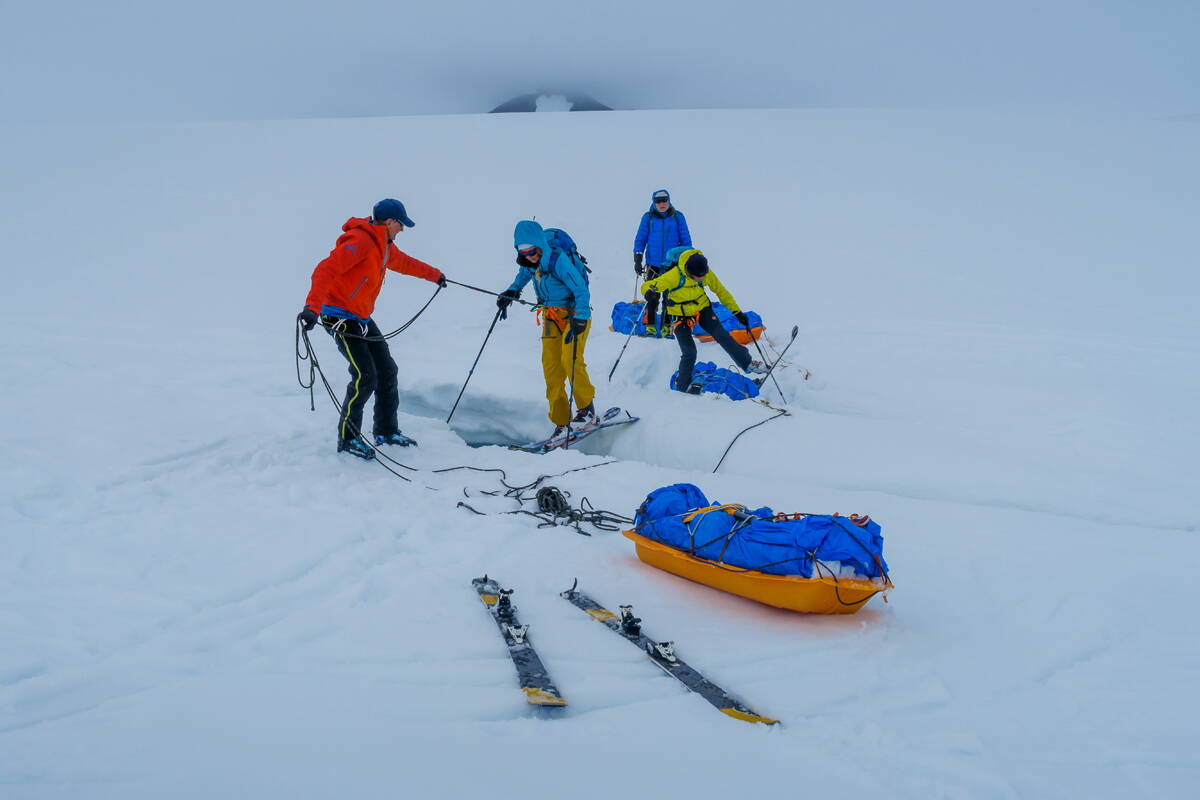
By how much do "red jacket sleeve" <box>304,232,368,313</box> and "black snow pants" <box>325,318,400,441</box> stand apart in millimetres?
248

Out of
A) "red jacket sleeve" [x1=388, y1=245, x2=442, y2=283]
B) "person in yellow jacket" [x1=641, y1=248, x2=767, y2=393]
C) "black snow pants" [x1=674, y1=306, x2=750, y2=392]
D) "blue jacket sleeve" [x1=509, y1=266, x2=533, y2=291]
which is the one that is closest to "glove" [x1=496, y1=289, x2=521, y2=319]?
"blue jacket sleeve" [x1=509, y1=266, x2=533, y2=291]

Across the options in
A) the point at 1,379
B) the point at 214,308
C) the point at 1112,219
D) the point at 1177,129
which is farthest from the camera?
the point at 1177,129

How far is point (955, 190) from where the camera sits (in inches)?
686

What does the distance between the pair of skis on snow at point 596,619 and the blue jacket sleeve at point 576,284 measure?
9.40 ft

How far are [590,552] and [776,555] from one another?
109cm

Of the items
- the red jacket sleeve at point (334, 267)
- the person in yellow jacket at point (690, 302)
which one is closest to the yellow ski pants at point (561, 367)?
the person in yellow jacket at point (690, 302)

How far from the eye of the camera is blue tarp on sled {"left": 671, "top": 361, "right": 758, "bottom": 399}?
659cm

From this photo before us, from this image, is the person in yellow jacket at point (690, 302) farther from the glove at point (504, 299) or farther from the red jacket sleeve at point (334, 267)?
the red jacket sleeve at point (334, 267)

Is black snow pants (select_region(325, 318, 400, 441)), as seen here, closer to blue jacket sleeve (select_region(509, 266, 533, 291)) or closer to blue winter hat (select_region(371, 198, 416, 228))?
blue winter hat (select_region(371, 198, 416, 228))

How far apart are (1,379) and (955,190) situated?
60.0 feet

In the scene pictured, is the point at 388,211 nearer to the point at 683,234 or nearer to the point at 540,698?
the point at 540,698

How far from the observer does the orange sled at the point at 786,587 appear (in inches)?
114

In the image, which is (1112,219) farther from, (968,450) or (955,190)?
(968,450)

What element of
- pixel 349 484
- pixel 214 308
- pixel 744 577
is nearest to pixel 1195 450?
pixel 744 577
